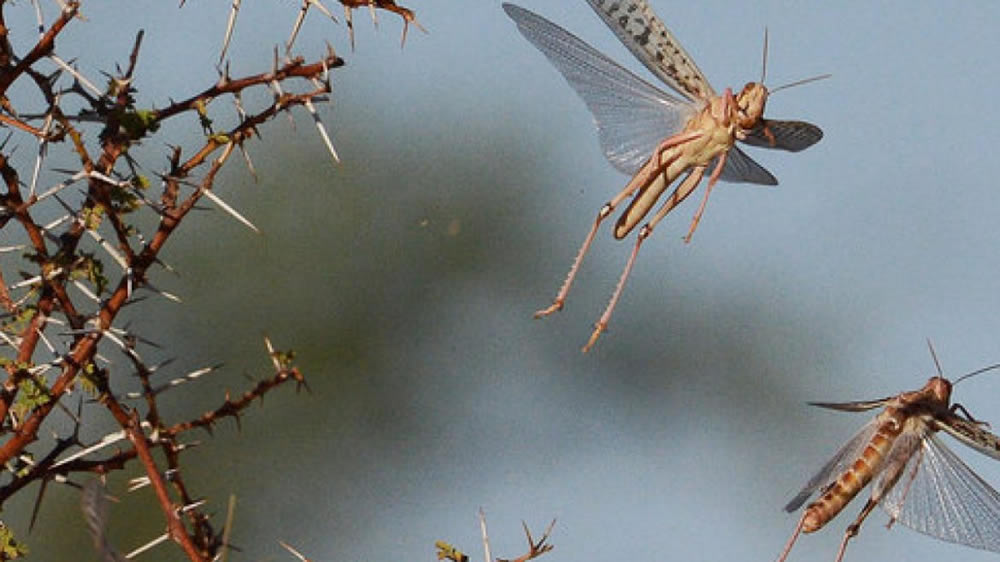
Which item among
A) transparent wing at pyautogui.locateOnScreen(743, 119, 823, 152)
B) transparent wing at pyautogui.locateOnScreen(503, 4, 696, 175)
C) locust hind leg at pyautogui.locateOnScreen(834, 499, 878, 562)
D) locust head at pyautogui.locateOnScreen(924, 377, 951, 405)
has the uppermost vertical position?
transparent wing at pyautogui.locateOnScreen(503, 4, 696, 175)

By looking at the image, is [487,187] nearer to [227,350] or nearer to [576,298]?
[576,298]

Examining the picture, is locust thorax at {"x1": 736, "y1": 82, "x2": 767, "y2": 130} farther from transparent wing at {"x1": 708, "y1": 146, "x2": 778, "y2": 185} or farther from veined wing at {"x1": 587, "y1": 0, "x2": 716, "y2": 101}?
transparent wing at {"x1": 708, "y1": 146, "x2": 778, "y2": 185}

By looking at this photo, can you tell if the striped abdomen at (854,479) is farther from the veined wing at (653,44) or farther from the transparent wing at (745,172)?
the veined wing at (653,44)

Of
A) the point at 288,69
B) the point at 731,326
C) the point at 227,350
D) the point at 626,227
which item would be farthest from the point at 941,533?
the point at 731,326

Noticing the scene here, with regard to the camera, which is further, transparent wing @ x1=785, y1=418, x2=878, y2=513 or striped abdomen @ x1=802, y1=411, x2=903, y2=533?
transparent wing @ x1=785, y1=418, x2=878, y2=513

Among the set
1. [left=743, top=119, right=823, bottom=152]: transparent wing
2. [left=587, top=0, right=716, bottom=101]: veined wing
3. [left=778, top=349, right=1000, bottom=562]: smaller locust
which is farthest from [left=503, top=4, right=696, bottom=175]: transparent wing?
[left=778, top=349, right=1000, bottom=562]: smaller locust
